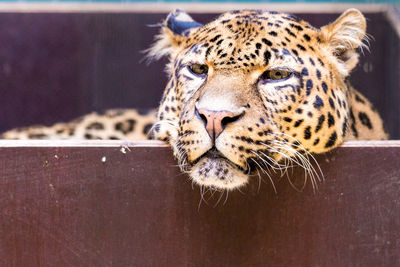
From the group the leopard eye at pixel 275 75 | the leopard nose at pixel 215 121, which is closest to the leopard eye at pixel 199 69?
the leopard eye at pixel 275 75

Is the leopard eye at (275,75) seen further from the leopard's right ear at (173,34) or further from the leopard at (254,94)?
the leopard's right ear at (173,34)

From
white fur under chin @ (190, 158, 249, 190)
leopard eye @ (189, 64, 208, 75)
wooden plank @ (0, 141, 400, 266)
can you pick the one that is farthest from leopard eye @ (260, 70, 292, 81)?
white fur under chin @ (190, 158, 249, 190)

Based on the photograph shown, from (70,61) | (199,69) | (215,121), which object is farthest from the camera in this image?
(70,61)

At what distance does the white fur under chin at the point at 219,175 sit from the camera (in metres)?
2.35

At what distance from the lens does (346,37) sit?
2852 mm

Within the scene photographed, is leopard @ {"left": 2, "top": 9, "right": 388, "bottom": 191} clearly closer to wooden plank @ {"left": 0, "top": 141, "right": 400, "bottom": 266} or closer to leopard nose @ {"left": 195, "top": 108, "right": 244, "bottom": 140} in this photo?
leopard nose @ {"left": 195, "top": 108, "right": 244, "bottom": 140}

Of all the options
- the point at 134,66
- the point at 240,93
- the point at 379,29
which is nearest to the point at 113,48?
the point at 134,66

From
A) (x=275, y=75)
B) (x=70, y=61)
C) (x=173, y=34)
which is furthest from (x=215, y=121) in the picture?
(x=70, y=61)

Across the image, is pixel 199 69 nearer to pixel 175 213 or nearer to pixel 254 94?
pixel 254 94

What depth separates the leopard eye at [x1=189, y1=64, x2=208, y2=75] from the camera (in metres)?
2.78

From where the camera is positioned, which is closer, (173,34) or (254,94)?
(254,94)

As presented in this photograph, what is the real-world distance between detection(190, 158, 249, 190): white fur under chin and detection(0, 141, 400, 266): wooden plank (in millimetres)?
85

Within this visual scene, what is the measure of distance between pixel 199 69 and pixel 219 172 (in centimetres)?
62

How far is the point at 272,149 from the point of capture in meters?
2.45
